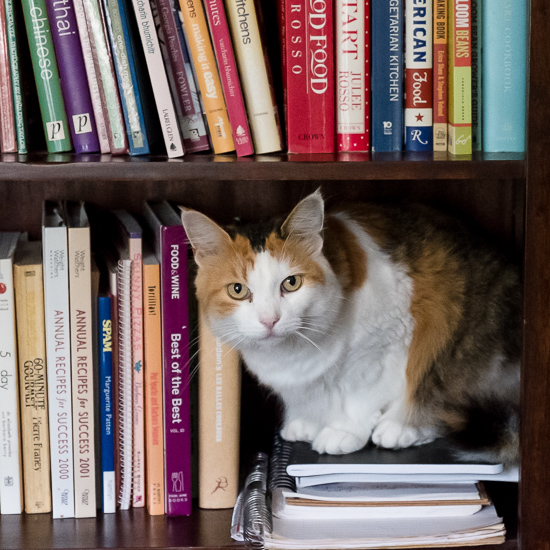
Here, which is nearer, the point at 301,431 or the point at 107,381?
the point at 107,381

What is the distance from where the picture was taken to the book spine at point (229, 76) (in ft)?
3.13

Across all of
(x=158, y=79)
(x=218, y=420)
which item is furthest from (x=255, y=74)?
(x=218, y=420)

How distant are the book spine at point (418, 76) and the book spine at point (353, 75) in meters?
0.05

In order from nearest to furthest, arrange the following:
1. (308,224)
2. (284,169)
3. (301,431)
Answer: (284,169), (308,224), (301,431)

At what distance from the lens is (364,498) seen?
1047mm

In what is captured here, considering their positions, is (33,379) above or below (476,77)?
below

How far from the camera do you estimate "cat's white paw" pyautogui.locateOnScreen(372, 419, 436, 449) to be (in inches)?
43.7

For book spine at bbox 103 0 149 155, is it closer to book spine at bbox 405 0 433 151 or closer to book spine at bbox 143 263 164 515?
book spine at bbox 143 263 164 515

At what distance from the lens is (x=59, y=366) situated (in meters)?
1.07

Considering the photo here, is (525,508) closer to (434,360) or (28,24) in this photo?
(434,360)

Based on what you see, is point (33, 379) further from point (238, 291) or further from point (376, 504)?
point (376, 504)

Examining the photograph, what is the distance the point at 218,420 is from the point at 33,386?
0.28 m

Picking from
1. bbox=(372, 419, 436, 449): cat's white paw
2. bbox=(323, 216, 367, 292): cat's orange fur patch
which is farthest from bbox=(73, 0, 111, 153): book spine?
bbox=(372, 419, 436, 449): cat's white paw

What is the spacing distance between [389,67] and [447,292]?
362 millimetres
